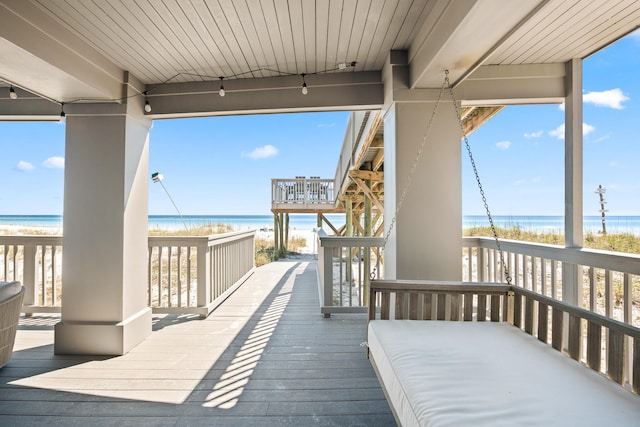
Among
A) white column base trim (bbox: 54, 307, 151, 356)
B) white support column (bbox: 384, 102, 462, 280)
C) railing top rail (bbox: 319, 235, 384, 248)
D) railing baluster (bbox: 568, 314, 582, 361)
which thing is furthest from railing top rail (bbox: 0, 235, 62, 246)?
railing baluster (bbox: 568, 314, 582, 361)

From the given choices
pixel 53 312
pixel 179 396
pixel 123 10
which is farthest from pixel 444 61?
pixel 53 312

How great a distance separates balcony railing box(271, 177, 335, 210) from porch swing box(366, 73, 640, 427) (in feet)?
30.6

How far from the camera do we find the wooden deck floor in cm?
187

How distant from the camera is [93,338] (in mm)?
2740

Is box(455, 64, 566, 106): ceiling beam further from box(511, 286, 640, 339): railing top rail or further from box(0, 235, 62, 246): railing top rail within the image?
box(0, 235, 62, 246): railing top rail

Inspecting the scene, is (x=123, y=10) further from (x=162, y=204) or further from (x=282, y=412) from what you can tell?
(x=162, y=204)

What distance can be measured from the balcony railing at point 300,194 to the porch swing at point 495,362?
933cm

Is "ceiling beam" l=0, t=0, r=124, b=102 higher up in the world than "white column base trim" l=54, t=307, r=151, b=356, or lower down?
higher up

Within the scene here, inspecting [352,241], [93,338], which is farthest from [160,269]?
[352,241]

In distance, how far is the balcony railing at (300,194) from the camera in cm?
1141

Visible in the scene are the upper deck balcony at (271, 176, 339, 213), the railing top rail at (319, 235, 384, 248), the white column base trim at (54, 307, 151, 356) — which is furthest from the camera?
the upper deck balcony at (271, 176, 339, 213)

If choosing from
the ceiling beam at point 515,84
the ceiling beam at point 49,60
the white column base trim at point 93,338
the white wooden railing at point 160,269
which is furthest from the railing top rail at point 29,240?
the ceiling beam at point 515,84

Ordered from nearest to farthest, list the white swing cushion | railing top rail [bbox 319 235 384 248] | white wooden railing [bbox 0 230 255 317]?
the white swing cushion → railing top rail [bbox 319 235 384 248] → white wooden railing [bbox 0 230 255 317]

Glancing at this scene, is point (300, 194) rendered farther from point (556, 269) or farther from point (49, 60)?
point (49, 60)
